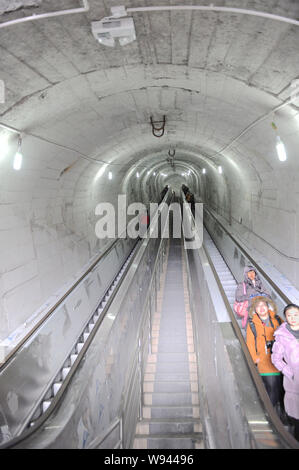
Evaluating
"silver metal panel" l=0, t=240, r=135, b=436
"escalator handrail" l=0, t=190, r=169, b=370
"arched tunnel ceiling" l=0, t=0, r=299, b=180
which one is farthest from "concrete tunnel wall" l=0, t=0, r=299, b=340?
"silver metal panel" l=0, t=240, r=135, b=436

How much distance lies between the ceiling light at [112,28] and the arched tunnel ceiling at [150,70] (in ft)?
0.20

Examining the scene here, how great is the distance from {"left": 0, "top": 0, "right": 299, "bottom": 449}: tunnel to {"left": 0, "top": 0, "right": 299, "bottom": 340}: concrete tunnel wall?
→ 0.03m

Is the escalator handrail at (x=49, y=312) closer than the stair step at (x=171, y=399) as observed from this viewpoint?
Yes

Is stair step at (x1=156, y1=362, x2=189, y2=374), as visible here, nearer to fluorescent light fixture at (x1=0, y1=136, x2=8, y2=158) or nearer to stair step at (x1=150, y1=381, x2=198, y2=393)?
stair step at (x1=150, y1=381, x2=198, y2=393)

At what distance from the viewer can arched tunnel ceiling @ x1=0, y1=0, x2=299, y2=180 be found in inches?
107

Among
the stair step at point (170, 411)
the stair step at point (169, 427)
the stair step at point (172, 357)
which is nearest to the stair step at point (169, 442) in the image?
the stair step at point (169, 427)

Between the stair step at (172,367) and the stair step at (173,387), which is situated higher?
the stair step at (172,367)

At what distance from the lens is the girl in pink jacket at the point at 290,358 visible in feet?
9.94

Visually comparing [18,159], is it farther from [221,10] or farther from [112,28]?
[221,10]

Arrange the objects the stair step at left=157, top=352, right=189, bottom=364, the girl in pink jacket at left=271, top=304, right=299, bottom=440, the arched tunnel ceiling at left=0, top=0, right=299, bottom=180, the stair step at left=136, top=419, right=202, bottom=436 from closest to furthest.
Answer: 1. the arched tunnel ceiling at left=0, top=0, right=299, bottom=180
2. the girl in pink jacket at left=271, top=304, right=299, bottom=440
3. the stair step at left=136, top=419, right=202, bottom=436
4. the stair step at left=157, top=352, right=189, bottom=364

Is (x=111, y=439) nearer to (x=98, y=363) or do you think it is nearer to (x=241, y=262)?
(x=98, y=363)

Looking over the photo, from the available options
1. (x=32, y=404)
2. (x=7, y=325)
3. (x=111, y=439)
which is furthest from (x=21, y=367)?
(x=111, y=439)

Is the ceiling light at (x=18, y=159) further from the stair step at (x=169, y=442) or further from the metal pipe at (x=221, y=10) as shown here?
the stair step at (x=169, y=442)
